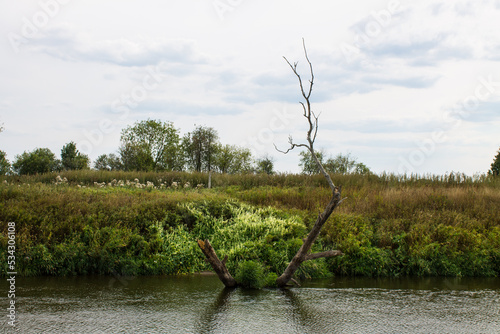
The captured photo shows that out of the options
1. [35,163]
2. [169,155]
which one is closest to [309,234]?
[169,155]

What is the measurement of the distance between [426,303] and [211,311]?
4.18 metres

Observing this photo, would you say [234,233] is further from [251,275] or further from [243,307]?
[243,307]

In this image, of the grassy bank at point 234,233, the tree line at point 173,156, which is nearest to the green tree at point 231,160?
the tree line at point 173,156

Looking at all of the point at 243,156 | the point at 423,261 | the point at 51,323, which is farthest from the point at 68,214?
the point at 243,156

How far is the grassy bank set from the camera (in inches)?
426

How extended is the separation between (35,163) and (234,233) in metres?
64.4

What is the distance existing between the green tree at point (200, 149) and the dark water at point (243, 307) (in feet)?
152

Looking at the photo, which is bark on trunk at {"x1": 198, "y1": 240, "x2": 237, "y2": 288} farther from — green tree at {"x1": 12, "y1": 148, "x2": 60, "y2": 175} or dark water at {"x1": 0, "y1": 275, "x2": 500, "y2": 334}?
green tree at {"x1": 12, "y1": 148, "x2": 60, "y2": 175}

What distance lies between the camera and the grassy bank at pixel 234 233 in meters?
10.8

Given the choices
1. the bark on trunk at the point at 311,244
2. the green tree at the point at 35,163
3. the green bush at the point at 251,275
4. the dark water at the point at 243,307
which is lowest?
the dark water at the point at 243,307

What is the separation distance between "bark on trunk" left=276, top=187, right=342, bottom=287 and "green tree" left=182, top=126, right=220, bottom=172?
47.2m

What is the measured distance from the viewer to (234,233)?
1231 centimetres

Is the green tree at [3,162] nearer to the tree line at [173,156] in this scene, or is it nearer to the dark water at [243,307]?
the tree line at [173,156]

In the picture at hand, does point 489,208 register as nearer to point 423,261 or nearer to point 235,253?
point 423,261
